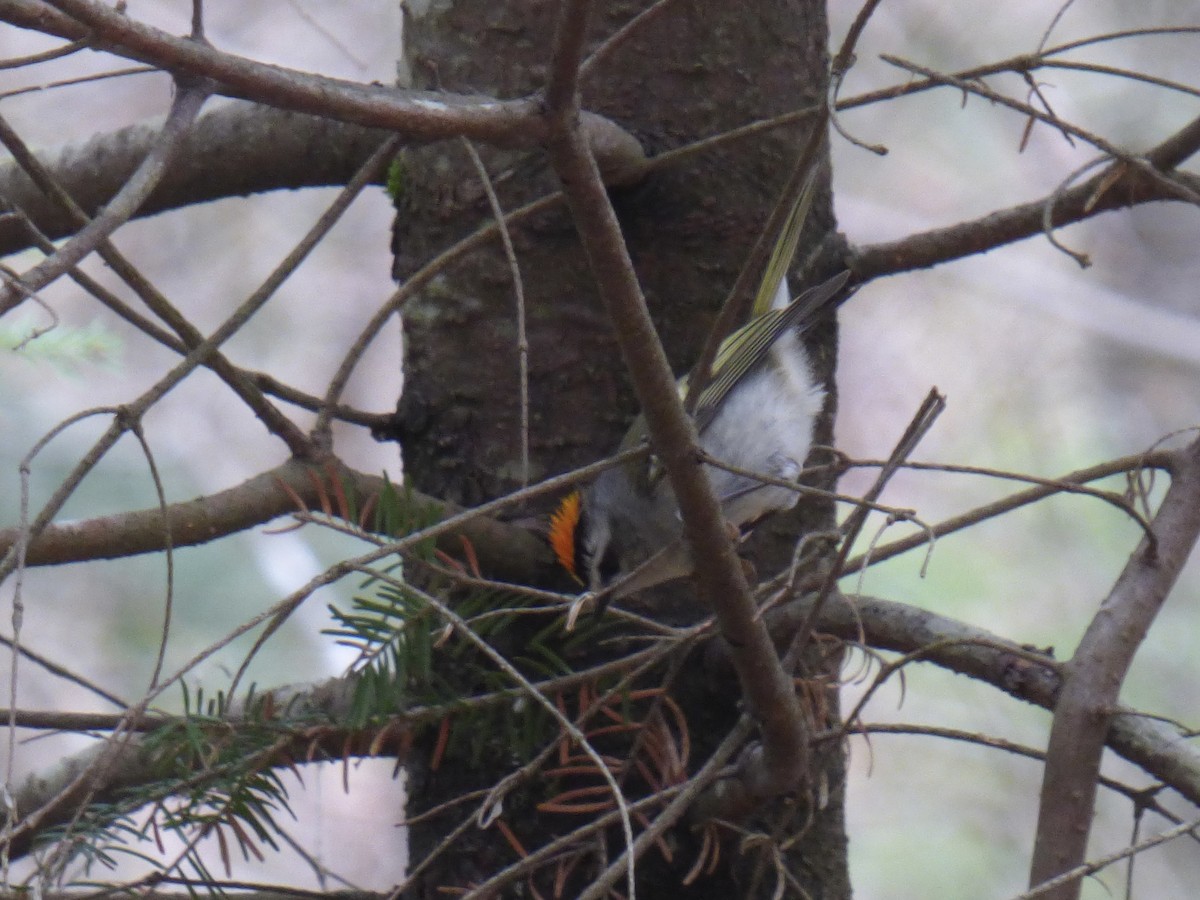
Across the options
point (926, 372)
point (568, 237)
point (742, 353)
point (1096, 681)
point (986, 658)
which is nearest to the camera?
point (1096, 681)

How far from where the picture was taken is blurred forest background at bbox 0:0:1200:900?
260 inches

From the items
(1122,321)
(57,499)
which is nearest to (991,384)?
(1122,321)

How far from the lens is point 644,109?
84.6 inches

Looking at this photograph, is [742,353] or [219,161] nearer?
[219,161]

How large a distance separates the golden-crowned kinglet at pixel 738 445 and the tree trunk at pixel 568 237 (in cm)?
25

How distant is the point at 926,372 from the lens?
723cm

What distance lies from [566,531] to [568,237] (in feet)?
1.59

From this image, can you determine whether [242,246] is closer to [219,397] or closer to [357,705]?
[219,397]

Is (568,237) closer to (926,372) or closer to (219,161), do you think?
(219,161)

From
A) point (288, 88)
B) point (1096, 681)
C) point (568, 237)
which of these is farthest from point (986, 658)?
point (288, 88)

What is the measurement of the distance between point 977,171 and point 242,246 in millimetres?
4141

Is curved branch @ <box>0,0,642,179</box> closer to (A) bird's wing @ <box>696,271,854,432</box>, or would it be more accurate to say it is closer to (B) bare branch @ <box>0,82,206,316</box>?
(B) bare branch @ <box>0,82,206,316</box>

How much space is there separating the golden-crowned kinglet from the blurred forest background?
11.1 ft

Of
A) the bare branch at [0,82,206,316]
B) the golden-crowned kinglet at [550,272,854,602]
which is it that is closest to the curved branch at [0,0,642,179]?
the bare branch at [0,82,206,316]
